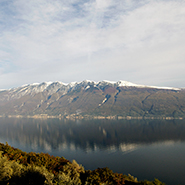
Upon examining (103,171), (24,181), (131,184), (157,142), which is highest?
(24,181)

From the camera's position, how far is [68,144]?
177 metres

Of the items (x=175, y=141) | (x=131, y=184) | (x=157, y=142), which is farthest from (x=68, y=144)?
(x=131, y=184)

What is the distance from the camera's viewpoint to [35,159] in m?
58.8

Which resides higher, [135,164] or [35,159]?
[35,159]

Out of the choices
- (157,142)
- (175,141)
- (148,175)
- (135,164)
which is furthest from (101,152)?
(175,141)

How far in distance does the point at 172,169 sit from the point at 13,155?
314ft

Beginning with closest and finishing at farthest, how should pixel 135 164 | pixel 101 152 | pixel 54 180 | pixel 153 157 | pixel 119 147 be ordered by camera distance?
pixel 54 180, pixel 135 164, pixel 153 157, pixel 101 152, pixel 119 147

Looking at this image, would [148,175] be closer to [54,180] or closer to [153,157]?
[153,157]

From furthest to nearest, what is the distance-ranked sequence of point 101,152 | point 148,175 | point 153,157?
point 101,152
point 153,157
point 148,175

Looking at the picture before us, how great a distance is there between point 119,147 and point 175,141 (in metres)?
67.5

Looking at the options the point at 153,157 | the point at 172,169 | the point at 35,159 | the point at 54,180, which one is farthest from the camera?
the point at 153,157

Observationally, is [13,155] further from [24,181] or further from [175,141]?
[175,141]

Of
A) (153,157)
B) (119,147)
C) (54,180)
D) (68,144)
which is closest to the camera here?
(54,180)

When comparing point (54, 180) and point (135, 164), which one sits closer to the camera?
point (54, 180)
